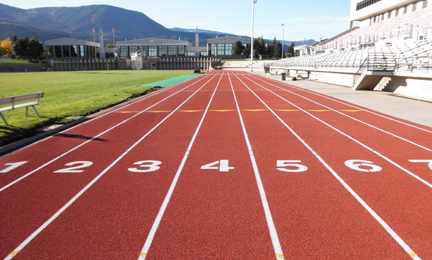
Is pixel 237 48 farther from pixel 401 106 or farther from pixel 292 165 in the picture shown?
pixel 292 165

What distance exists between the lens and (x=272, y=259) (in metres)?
3.46

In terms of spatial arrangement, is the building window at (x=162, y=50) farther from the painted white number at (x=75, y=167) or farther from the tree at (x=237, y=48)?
the painted white number at (x=75, y=167)

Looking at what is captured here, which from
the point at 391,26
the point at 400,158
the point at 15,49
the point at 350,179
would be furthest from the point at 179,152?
the point at 15,49

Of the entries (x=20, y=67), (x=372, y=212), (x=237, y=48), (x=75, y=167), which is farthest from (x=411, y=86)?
(x=237, y=48)

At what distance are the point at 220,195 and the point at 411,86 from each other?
1710 centimetres

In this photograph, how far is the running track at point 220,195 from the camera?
12.2 ft

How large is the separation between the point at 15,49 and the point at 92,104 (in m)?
112

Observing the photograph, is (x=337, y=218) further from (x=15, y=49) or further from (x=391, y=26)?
(x=15, y=49)

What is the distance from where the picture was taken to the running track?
12.2 feet

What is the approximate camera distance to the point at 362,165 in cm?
651

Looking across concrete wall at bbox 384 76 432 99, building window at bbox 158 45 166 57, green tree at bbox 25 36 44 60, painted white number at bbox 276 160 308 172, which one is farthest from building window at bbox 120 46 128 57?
painted white number at bbox 276 160 308 172

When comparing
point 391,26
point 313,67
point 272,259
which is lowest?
point 272,259

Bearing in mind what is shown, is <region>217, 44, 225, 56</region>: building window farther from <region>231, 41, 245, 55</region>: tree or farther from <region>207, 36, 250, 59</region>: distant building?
<region>231, 41, 245, 55</region>: tree

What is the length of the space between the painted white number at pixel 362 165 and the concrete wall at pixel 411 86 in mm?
12361
